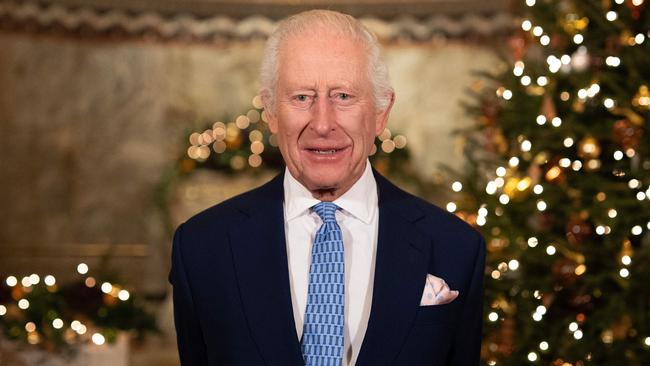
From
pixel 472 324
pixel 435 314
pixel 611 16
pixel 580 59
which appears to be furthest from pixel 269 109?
Answer: pixel 580 59

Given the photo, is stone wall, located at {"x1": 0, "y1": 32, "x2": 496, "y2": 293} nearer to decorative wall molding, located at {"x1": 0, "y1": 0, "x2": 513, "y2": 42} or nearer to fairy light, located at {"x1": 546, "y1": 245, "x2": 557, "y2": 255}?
decorative wall molding, located at {"x1": 0, "y1": 0, "x2": 513, "y2": 42}

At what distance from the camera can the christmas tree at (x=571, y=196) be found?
173 inches

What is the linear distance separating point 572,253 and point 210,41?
524 centimetres

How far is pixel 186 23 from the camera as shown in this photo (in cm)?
896

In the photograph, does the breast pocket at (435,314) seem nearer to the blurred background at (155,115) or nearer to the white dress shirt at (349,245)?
the white dress shirt at (349,245)

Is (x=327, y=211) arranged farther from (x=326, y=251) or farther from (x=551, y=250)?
(x=551, y=250)

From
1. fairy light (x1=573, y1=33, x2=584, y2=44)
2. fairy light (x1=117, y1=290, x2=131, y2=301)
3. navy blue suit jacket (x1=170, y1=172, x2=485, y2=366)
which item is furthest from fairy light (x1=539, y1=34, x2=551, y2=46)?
fairy light (x1=117, y1=290, x2=131, y2=301)

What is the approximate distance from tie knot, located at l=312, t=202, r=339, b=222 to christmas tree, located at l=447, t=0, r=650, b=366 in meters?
2.36

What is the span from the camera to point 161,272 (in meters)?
8.56

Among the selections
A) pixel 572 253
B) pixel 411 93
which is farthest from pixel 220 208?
pixel 411 93

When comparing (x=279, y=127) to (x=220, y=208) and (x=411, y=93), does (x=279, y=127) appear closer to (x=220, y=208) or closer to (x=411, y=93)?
(x=220, y=208)

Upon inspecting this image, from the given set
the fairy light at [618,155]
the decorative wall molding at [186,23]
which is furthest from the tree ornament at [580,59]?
the decorative wall molding at [186,23]

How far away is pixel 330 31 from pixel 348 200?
1.31 ft

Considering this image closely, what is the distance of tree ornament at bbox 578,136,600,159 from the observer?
462 centimetres
